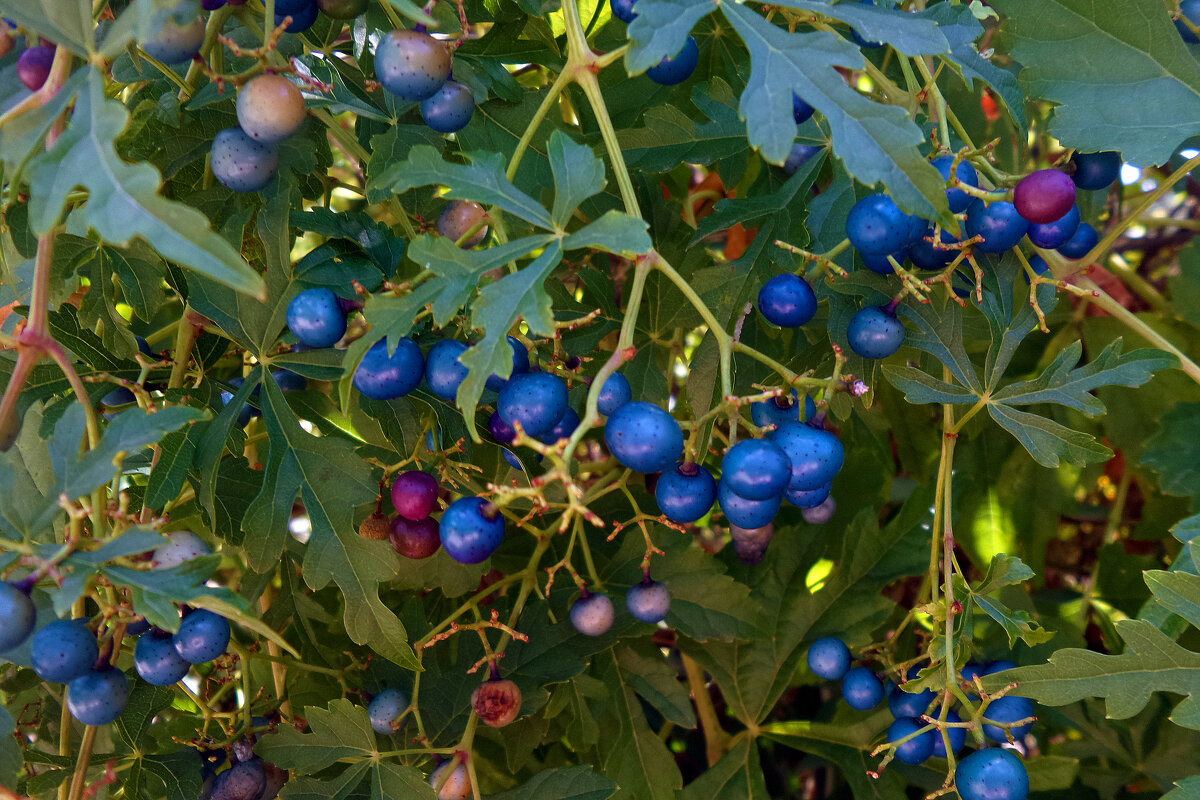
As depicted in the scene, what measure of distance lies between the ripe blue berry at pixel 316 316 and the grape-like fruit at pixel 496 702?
0.42m

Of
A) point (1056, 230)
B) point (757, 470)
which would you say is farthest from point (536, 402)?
point (1056, 230)

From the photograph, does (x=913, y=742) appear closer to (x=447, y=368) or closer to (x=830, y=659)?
(x=830, y=659)

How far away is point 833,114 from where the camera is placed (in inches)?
27.3

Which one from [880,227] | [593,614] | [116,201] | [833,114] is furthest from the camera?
[593,614]

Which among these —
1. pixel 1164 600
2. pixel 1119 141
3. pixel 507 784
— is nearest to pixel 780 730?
pixel 507 784

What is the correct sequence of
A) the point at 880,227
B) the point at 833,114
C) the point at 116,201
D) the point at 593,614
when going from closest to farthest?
the point at 116,201 → the point at 833,114 → the point at 880,227 → the point at 593,614

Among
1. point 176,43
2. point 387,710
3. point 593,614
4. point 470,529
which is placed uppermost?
point 176,43

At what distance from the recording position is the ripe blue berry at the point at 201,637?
0.85 metres

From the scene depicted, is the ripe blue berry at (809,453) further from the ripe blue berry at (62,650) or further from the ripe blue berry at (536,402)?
the ripe blue berry at (62,650)

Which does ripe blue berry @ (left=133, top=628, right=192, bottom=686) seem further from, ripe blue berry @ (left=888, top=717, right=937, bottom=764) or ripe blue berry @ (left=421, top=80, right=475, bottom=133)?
ripe blue berry @ (left=888, top=717, right=937, bottom=764)

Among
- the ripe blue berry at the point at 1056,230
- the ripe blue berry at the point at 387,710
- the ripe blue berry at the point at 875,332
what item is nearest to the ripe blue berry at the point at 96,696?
the ripe blue berry at the point at 387,710

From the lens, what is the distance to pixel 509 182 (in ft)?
2.50

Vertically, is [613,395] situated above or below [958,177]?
below

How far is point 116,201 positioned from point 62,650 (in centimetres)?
44
